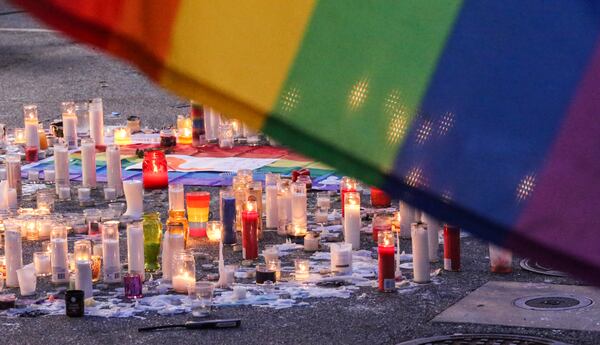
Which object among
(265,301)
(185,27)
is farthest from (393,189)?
(265,301)

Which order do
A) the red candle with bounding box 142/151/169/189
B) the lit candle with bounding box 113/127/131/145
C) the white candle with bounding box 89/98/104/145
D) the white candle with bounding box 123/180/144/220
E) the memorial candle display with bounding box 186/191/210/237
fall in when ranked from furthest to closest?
1. the lit candle with bounding box 113/127/131/145
2. the white candle with bounding box 89/98/104/145
3. the red candle with bounding box 142/151/169/189
4. the white candle with bounding box 123/180/144/220
5. the memorial candle display with bounding box 186/191/210/237

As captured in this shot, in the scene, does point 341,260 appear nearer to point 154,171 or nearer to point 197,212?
point 197,212

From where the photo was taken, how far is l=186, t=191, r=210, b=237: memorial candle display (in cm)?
873

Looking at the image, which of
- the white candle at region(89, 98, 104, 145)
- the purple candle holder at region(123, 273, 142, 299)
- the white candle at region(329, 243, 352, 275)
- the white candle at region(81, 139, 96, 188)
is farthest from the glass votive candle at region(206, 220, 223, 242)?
the white candle at region(89, 98, 104, 145)

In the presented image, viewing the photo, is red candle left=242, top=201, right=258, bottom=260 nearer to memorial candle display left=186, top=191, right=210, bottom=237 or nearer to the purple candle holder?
memorial candle display left=186, top=191, right=210, bottom=237

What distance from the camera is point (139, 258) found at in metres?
7.53

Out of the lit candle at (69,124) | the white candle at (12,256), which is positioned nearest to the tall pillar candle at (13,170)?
the lit candle at (69,124)

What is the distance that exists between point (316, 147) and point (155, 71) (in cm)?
11

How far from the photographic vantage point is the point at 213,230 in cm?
861

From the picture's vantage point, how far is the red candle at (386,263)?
7.21 meters

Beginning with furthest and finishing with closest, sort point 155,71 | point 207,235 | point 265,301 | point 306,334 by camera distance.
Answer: point 207,235 < point 265,301 < point 306,334 < point 155,71

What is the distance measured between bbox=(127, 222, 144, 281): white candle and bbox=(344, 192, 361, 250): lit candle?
1392 mm

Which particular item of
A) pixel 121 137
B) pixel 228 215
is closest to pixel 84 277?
pixel 228 215

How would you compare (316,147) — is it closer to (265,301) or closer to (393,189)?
(393,189)
